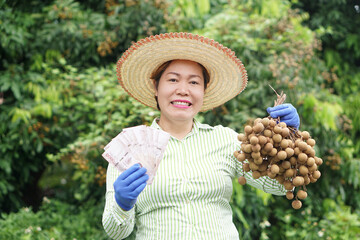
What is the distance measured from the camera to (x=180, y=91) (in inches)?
71.5

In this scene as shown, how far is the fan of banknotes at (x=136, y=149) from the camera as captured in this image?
1558 mm

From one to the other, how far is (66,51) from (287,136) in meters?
3.19

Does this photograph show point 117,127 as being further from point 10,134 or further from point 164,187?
point 164,187

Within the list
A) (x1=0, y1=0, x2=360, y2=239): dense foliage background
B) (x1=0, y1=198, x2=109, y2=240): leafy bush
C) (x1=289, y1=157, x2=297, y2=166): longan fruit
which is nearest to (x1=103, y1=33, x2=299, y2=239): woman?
(x1=289, y1=157, x2=297, y2=166): longan fruit

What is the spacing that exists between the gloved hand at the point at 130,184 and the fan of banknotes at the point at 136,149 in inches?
1.9

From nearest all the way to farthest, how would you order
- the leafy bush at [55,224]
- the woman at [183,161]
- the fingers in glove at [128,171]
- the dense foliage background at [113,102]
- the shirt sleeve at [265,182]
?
the fingers in glove at [128,171]
the woman at [183,161]
the shirt sleeve at [265,182]
the leafy bush at [55,224]
the dense foliage background at [113,102]

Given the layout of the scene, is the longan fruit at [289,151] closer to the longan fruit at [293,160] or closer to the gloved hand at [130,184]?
the longan fruit at [293,160]

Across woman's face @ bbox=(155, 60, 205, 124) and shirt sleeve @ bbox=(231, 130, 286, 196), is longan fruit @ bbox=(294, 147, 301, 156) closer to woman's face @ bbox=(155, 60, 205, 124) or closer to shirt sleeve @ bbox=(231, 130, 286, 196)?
shirt sleeve @ bbox=(231, 130, 286, 196)

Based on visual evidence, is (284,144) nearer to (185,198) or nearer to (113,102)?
(185,198)

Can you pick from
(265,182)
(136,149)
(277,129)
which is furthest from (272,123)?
(136,149)

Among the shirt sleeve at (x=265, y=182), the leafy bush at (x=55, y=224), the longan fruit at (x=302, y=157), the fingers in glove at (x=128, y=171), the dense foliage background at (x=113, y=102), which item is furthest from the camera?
the dense foliage background at (x=113, y=102)

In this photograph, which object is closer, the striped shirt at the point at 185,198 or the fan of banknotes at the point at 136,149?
the fan of banknotes at the point at 136,149

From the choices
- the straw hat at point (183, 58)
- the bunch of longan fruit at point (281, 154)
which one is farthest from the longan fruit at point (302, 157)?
the straw hat at point (183, 58)

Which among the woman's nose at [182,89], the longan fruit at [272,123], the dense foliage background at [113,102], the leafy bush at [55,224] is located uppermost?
the woman's nose at [182,89]
